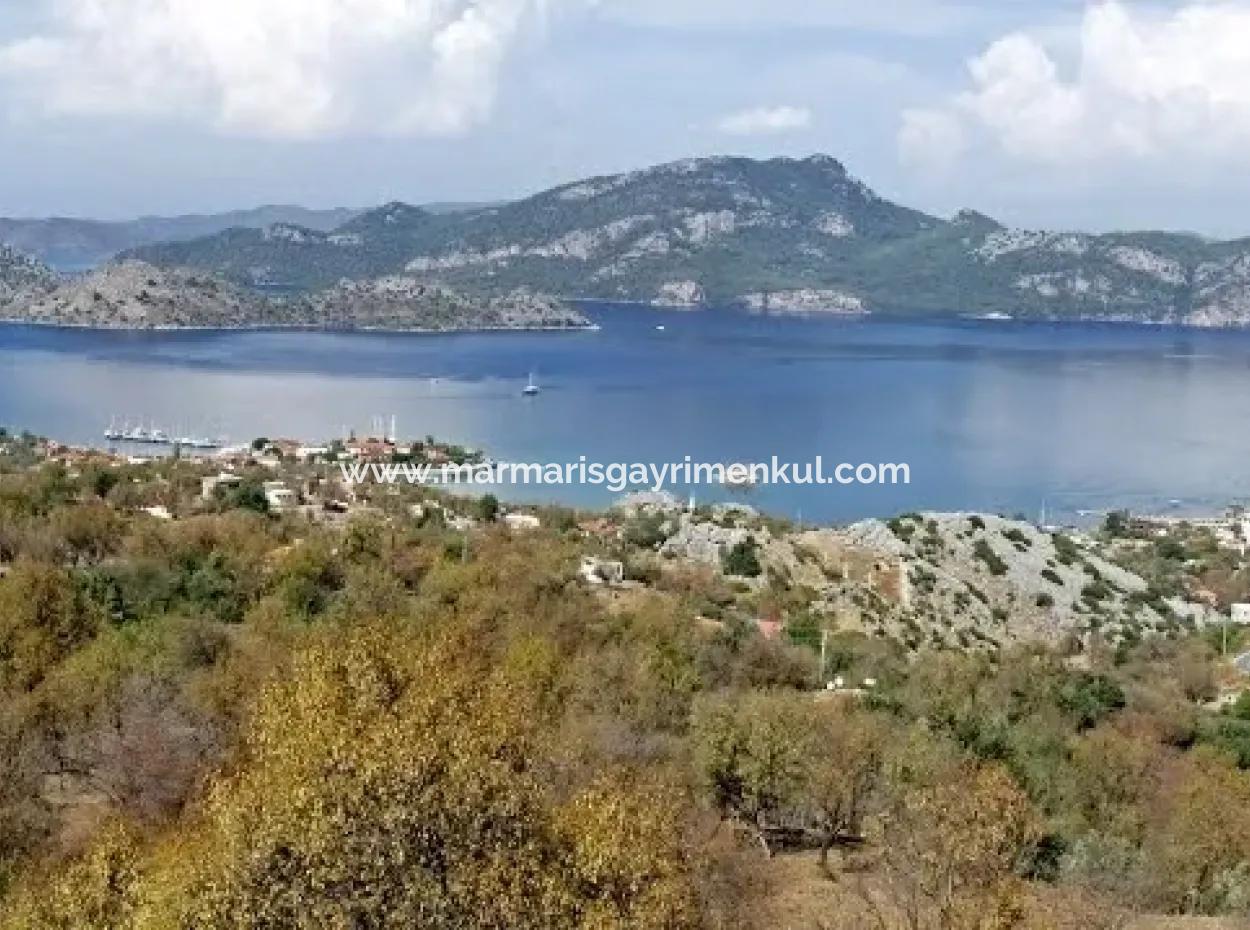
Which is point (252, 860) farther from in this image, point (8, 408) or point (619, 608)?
point (8, 408)

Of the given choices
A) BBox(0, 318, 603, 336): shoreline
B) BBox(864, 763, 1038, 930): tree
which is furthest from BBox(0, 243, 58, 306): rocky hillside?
BBox(864, 763, 1038, 930): tree

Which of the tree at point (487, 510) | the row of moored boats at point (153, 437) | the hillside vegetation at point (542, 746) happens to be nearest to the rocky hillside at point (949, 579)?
the hillside vegetation at point (542, 746)

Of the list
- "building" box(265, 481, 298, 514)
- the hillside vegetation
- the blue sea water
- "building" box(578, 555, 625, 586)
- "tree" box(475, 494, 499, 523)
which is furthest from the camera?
the blue sea water

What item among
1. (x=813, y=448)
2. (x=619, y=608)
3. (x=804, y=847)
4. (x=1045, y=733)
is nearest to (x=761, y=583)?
(x=619, y=608)

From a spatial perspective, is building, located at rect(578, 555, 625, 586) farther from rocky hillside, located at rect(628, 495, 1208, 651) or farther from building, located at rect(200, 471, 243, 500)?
building, located at rect(200, 471, 243, 500)

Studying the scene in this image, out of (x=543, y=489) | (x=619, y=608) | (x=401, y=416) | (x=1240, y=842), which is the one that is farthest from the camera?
(x=401, y=416)

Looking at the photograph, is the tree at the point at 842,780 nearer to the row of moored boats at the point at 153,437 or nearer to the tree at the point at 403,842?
the tree at the point at 403,842
